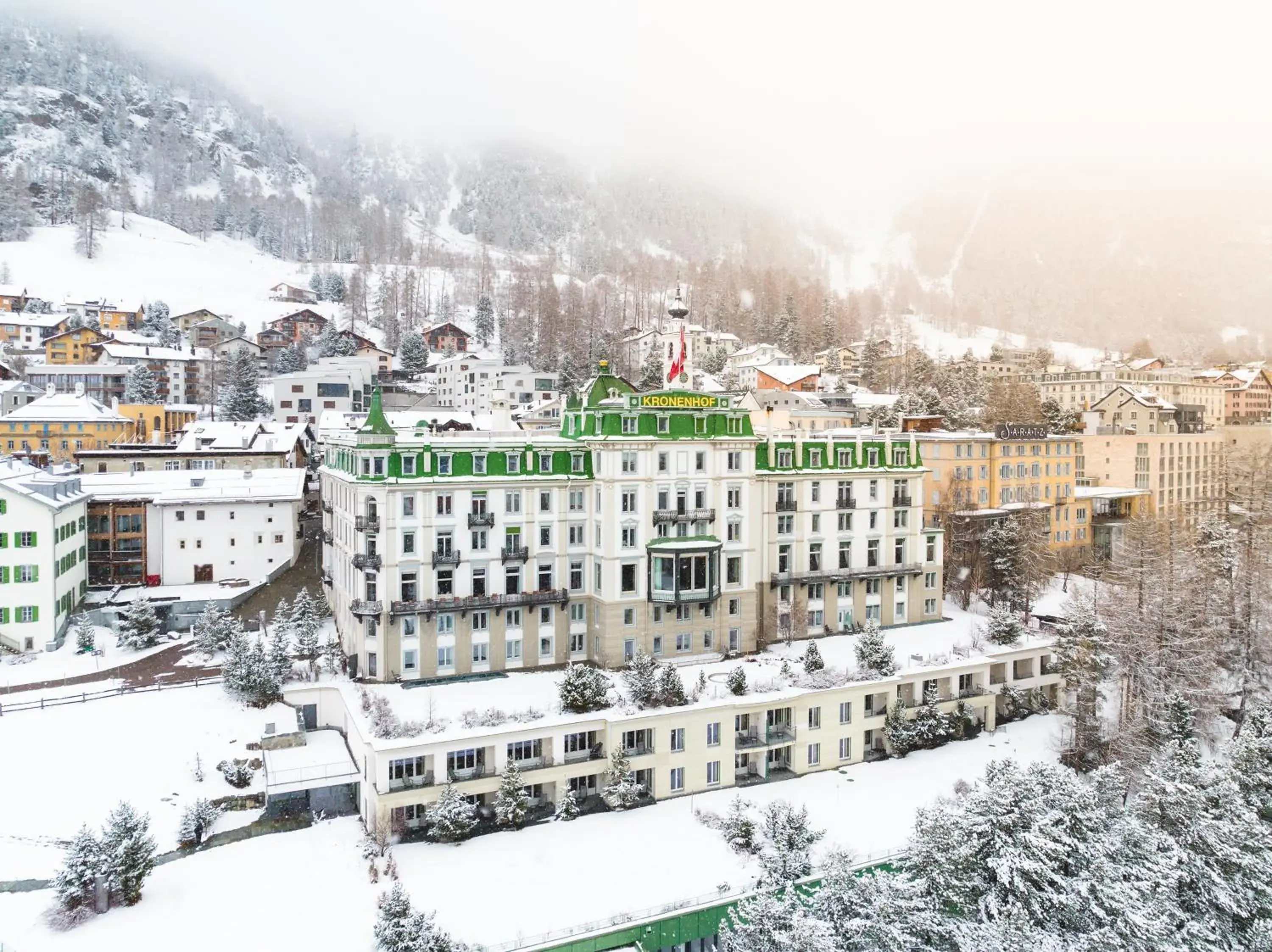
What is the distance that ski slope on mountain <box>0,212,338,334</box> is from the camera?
133m

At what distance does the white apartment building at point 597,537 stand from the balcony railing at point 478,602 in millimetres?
104

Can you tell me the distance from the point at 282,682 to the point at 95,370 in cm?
7151

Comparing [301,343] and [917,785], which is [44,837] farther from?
[301,343]

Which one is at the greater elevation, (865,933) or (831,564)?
(831,564)

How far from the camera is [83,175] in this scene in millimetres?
168875

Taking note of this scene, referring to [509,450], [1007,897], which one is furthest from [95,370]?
[1007,897]

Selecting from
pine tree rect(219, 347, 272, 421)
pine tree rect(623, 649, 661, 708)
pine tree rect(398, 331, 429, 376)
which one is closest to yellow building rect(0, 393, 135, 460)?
pine tree rect(219, 347, 272, 421)

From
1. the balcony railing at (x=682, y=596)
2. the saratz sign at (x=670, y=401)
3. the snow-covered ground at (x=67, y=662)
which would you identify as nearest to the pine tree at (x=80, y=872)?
the snow-covered ground at (x=67, y=662)

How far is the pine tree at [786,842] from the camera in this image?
25.1 metres

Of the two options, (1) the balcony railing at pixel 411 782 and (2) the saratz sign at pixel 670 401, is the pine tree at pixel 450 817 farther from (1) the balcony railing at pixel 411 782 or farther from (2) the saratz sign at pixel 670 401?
(2) the saratz sign at pixel 670 401

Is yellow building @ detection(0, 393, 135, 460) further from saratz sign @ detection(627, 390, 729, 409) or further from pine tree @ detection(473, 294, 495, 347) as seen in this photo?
pine tree @ detection(473, 294, 495, 347)

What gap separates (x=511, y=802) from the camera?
3200 centimetres

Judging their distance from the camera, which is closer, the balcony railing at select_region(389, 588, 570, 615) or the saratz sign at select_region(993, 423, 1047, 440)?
the balcony railing at select_region(389, 588, 570, 615)

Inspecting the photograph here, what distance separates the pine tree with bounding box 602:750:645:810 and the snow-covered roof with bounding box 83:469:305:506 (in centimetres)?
3339
